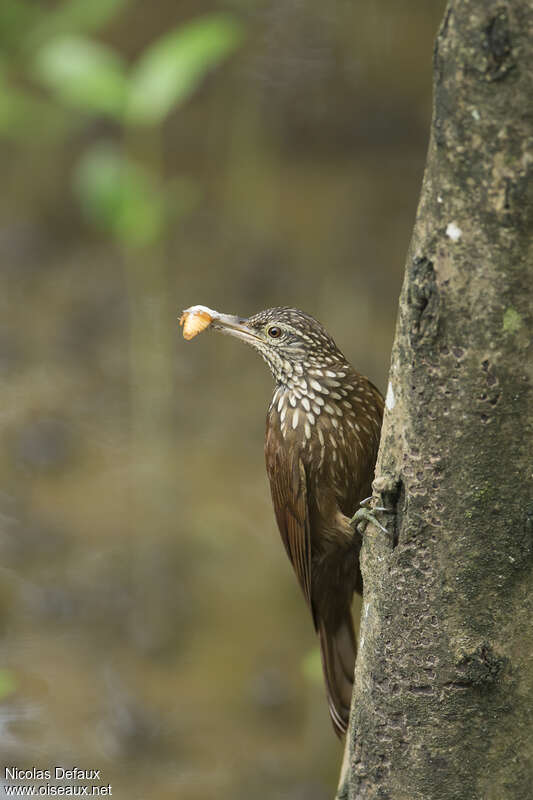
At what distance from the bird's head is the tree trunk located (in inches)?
29.3

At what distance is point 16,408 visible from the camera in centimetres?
645

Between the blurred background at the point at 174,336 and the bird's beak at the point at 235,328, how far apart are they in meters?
0.97

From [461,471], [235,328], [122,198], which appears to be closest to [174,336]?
[122,198]

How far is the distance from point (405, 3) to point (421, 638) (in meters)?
7.07

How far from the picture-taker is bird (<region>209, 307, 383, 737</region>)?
2748mm

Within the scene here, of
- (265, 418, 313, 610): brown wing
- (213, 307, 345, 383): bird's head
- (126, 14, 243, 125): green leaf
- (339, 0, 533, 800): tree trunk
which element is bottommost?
(339, 0, 533, 800): tree trunk

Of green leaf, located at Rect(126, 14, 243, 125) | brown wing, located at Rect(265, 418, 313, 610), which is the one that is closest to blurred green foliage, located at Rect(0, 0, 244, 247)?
green leaf, located at Rect(126, 14, 243, 125)

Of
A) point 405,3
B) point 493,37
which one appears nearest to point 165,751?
point 493,37

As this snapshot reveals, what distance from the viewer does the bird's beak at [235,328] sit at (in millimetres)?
2842

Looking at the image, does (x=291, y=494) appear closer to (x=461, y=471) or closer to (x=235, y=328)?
(x=235, y=328)

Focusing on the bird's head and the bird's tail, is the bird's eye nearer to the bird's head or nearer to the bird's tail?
the bird's head

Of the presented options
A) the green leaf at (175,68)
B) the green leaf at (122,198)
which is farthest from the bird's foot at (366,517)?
the green leaf at (122,198)

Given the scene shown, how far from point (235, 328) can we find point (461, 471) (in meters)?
1.09

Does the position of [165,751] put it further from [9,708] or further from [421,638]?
[421,638]
